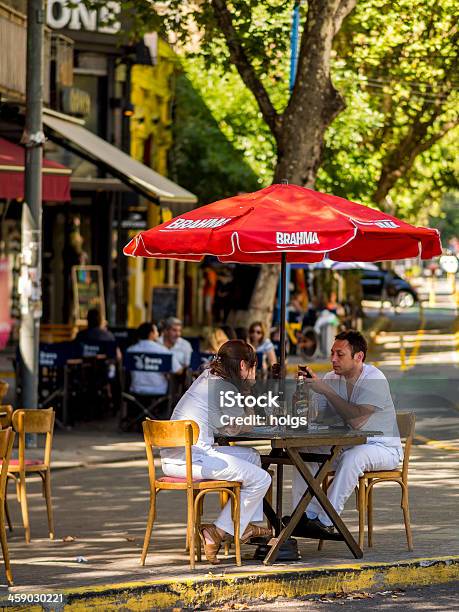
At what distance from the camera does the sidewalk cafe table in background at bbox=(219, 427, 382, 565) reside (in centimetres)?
1028

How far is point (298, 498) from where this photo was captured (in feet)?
36.0

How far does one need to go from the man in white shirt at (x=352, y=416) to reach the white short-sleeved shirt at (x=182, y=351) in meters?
8.58

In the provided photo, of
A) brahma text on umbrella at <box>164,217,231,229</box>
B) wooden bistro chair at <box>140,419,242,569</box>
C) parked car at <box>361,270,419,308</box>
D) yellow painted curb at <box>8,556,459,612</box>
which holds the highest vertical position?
brahma text on umbrella at <box>164,217,231,229</box>

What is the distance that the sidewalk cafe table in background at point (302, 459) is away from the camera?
1028 cm

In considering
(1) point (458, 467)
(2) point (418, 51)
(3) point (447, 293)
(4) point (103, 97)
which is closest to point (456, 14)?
(2) point (418, 51)

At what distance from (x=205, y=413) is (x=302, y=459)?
0.70 metres

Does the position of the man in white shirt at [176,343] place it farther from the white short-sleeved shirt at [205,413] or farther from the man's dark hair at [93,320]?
the white short-sleeved shirt at [205,413]

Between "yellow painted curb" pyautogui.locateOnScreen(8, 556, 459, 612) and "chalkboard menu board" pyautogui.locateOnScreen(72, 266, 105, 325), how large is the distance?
2093cm

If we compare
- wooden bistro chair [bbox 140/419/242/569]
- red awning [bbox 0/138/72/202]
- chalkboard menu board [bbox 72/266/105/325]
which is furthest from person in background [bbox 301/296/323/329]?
wooden bistro chair [bbox 140/419/242/569]

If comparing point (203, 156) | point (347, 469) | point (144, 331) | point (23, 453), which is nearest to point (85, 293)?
point (203, 156)

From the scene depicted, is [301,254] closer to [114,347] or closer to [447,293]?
[114,347]

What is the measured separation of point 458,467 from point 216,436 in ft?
19.5

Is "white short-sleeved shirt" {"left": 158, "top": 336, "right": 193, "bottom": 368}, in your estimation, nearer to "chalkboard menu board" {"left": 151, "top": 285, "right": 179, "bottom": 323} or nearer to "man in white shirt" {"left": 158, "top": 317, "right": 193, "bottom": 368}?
"man in white shirt" {"left": 158, "top": 317, "right": 193, "bottom": 368}

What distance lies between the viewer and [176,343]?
780 inches
